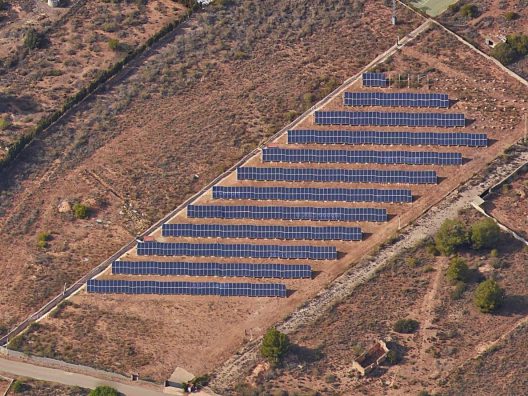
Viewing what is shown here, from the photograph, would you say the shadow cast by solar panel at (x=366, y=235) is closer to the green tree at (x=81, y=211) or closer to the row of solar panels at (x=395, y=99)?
the row of solar panels at (x=395, y=99)

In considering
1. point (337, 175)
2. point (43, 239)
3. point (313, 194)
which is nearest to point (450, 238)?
point (337, 175)

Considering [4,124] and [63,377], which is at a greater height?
[4,124]

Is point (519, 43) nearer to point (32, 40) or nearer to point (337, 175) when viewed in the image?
point (337, 175)

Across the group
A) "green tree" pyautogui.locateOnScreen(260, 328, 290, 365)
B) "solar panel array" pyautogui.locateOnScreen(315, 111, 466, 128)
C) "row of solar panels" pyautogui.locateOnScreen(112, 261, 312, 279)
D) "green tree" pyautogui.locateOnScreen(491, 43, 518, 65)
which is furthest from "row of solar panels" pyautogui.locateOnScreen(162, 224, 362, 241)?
"green tree" pyautogui.locateOnScreen(491, 43, 518, 65)

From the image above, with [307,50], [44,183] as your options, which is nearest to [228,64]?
[307,50]

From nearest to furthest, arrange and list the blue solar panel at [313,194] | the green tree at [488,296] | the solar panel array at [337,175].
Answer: the green tree at [488,296] → the blue solar panel at [313,194] → the solar panel array at [337,175]

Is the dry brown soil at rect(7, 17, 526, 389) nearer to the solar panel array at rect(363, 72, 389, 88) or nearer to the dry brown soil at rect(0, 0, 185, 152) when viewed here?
the solar panel array at rect(363, 72, 389, 88)

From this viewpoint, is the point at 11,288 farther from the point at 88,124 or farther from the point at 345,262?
the point at 345,262

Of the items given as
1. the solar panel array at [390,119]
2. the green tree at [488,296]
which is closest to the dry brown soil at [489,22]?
the solar panel array at [390,119]
